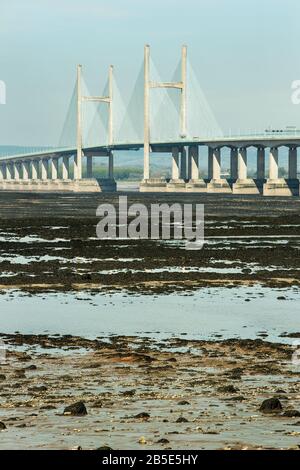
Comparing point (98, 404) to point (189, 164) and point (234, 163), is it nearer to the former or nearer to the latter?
point (234, 163)

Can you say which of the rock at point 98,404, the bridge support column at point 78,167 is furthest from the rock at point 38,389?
the bridge support column at point 78,167

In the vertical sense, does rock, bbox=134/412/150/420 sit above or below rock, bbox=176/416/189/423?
below

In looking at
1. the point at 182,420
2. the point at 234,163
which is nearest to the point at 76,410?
the point at 182,420

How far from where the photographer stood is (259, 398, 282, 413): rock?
513 inches

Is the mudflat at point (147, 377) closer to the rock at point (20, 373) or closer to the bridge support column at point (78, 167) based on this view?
the rock at point (20, 373)

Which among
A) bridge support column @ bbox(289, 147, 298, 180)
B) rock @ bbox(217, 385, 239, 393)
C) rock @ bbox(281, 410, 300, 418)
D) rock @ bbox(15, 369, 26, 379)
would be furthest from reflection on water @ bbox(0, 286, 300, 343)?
bridge support column @ bbox(289, 147, 298, 180)

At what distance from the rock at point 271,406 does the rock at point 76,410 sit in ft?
5.68

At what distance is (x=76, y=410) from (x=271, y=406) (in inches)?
74.7

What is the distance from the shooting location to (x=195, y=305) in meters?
23.6

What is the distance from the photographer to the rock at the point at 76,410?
12.9 m

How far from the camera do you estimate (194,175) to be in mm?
160250

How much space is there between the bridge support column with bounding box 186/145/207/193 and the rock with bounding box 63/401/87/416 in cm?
14038

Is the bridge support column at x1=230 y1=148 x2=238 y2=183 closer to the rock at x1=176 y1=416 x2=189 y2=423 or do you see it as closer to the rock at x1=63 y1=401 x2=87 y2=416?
the rock at x1=63 y1=401 x2=87 y2=416
